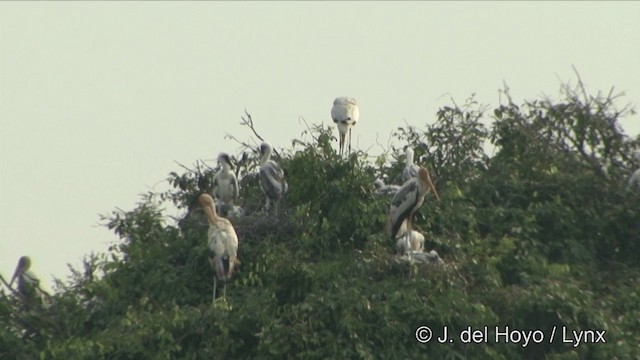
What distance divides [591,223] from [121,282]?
3454 mm

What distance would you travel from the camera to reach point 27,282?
1828cm

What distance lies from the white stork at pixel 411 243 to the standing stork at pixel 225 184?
6.88 feet

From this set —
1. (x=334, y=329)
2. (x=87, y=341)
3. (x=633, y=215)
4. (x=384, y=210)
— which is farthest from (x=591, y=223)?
(x=87, y=341)

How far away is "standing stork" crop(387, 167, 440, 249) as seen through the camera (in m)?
17.9

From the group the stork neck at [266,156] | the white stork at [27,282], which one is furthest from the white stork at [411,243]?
the white stork at [27,282]

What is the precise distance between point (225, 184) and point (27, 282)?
1.88m

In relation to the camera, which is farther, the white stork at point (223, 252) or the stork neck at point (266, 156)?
the stork neck at point (266, 156)

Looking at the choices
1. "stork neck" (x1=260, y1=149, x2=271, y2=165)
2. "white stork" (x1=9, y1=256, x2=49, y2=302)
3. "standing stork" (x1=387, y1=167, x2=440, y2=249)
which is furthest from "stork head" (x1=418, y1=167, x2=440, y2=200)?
"white stork" (x1=9, y1=256, x2=49, y2=302)

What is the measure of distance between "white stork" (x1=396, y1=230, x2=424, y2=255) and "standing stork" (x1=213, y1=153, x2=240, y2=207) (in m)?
2.10

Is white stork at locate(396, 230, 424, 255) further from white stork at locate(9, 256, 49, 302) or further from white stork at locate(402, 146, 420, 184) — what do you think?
white stork at locate(9, 256, 49, 302)

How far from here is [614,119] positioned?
769 inches

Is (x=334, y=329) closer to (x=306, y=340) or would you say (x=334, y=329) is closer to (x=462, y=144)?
(x=306, y=340)

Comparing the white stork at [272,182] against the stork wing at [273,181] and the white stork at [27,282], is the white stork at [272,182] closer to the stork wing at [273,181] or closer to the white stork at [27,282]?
the stork wing at [273,181]

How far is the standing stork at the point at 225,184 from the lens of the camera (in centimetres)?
1930
